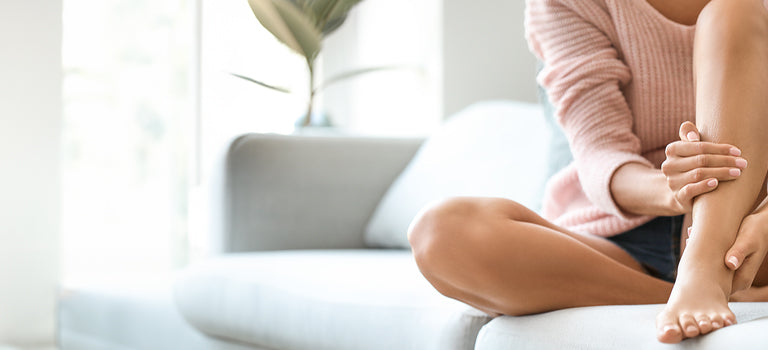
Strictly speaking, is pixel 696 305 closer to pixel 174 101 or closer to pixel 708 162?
pixel 708 162

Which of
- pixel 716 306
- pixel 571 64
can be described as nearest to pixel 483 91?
pixel 571 64

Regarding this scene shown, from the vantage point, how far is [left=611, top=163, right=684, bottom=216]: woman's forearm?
1.12 meters

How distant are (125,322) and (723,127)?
1488 mm

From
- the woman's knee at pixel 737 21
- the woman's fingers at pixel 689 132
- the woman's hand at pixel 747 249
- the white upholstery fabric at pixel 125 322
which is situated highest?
the woman's knee at pixel 737 21

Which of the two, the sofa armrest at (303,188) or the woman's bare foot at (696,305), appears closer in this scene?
the woman's bare foot at (696,305)

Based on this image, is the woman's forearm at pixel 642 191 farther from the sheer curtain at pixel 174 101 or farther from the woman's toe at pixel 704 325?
the sheer curtain at pixel 174 101

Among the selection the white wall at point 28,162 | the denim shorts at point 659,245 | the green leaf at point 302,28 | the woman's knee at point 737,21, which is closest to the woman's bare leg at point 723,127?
the woman's knee at point 737,21

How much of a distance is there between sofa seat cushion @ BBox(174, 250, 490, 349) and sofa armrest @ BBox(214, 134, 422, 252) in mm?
113

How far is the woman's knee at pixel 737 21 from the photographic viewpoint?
108 centimetres

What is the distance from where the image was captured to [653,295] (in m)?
1.18

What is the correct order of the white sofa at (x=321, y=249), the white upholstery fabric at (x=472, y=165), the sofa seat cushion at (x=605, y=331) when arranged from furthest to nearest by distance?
the white upholstery fabric at (x=472, y=165), the white sofa at (x=321, y=249), the sofa seat cushion at (x=605, y=331)

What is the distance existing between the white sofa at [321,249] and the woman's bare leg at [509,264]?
0.40 feet

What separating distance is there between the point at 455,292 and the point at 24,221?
6.45 feet

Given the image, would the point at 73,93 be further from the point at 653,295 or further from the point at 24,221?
the point at 653,295
